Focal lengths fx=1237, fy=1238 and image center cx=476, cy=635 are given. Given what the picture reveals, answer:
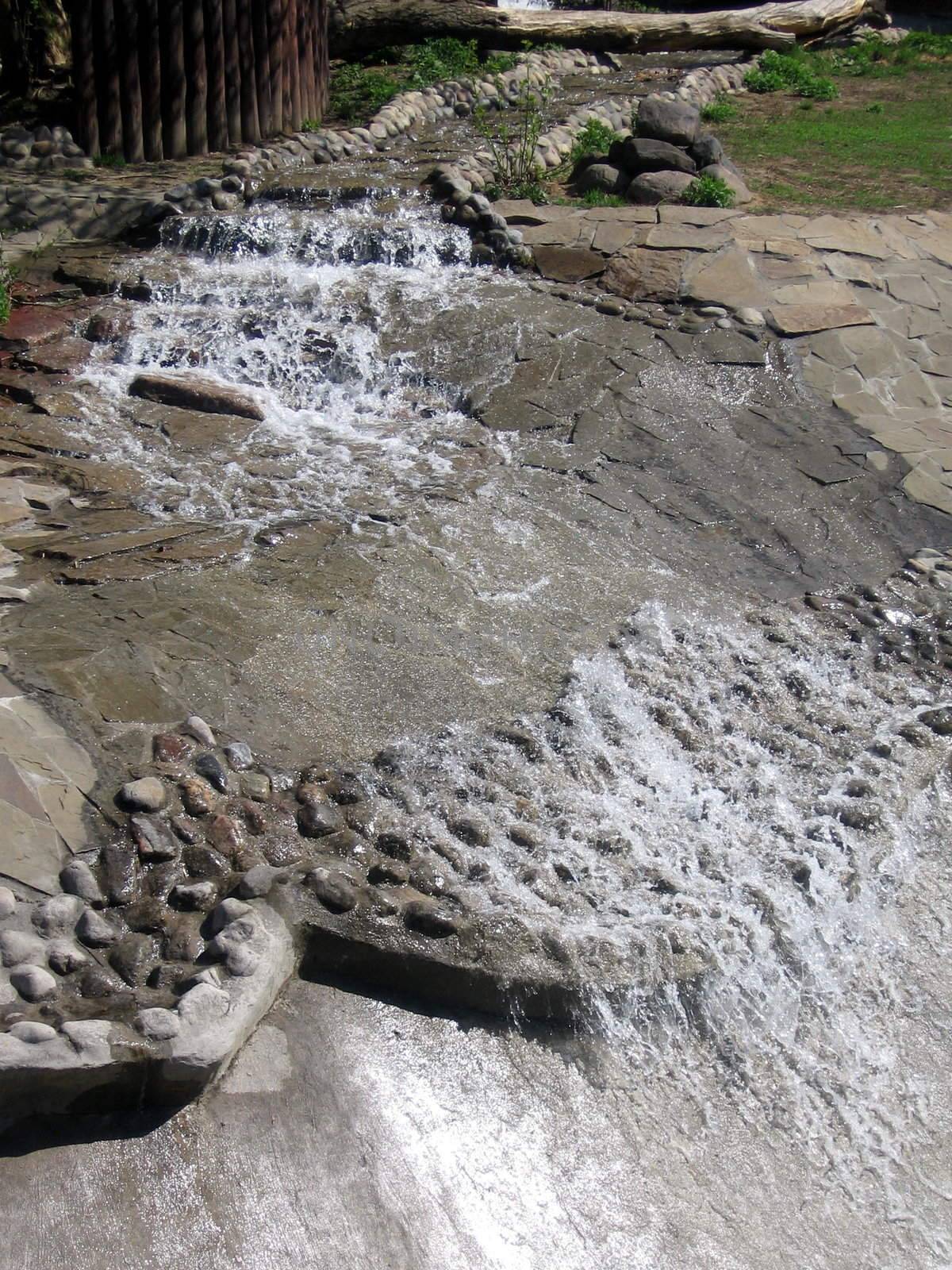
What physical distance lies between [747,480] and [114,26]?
5891 mm

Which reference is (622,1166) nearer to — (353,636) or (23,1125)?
(23,1125)

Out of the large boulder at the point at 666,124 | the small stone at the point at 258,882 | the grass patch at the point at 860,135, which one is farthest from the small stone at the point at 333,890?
the large boulder at the point at 666,124

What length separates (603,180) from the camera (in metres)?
9.05

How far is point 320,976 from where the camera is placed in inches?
150

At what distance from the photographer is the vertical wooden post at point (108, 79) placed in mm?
8831

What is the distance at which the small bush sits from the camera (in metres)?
8.75

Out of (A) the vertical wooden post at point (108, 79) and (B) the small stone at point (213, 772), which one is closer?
(B) the small stone at point (213, 772)

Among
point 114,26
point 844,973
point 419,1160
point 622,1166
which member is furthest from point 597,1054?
point 114,26

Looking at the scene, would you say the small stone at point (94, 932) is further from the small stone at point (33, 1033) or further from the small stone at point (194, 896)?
the small stone at point (33, 1033)

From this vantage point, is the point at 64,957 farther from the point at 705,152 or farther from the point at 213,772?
the point at 705,152

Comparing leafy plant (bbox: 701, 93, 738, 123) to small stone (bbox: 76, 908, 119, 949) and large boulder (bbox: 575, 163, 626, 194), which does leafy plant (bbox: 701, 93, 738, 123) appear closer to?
large boulder (bbox: 575, 163, 626, 194)

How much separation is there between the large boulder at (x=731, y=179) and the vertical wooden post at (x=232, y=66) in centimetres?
368

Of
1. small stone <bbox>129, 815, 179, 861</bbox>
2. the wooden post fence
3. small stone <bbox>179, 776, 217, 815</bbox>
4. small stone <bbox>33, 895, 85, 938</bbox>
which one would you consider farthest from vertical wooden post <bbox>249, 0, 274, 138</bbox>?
small stone <bbox>33, 895, 85, 938</bbox>

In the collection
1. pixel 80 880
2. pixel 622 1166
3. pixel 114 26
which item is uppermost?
pixel 114 26
